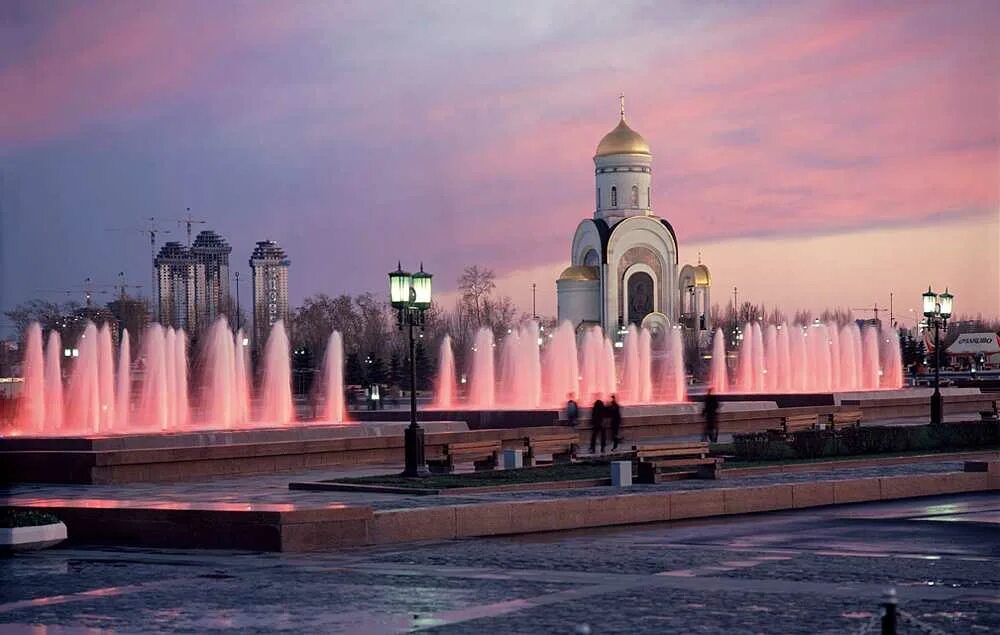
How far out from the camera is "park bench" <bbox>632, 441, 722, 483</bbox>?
20.9 metres

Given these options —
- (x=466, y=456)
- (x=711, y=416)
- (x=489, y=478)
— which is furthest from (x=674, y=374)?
(x=489, y=478)

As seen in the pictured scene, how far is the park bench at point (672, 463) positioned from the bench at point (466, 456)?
9.23ft

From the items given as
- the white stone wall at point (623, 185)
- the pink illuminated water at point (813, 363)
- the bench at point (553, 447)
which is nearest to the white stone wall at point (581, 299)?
the white stone wall at point (623, 185)

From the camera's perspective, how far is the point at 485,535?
16672 millimetres

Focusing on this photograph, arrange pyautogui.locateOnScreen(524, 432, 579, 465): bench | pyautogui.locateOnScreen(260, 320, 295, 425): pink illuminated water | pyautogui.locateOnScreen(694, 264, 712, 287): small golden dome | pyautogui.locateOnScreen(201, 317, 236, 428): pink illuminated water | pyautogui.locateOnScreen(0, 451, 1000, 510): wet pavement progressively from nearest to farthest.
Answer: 1. pyautogui.locateOnScreen(0, 451, 1000, 510): wet pavement
2. pyautogui.locateOnScreen(524, 432, 579, 465): bench
3. pyautogui.locateOnScreen(201, 317, 236, 428): pink illuminated water
4. pyautogui.locateOnScreen(260, 320, 295, 425): pink illuminated water
5. pyautogui.locateOnScreen(694, 264, 712, 287): small golden dome

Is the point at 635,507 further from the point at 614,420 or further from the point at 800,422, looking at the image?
the point at 800,422

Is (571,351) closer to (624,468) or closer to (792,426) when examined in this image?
(792,426)

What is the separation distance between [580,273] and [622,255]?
309 cm

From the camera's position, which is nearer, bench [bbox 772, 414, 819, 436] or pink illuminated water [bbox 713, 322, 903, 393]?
bench [bbox 772, 414, 819, 436]

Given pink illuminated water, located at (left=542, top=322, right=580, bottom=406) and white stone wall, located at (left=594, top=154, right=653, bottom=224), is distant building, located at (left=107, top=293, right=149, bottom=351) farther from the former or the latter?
pink illuminated water, located at (left=542, top=322, right=580, bottom=406)

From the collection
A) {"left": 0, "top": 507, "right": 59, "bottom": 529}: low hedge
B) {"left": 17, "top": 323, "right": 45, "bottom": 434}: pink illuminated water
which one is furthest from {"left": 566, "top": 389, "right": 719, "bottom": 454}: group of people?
{"left": 0, "top": 507, "right": 59, "bottom": 529}: low hedge

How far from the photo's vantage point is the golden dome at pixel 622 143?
101 metres

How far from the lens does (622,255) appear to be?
102188 mm

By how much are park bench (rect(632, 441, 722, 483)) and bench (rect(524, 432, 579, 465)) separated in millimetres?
3147
